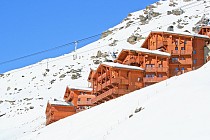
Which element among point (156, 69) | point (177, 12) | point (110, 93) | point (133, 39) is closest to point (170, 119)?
point (110, 93)

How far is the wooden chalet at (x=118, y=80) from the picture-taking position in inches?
2219

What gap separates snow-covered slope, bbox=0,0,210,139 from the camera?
259 feet

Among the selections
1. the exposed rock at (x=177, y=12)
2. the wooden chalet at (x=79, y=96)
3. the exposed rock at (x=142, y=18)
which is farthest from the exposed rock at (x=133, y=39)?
the wooden chalet at (x=79, y=96)

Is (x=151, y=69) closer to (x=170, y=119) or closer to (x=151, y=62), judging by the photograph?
(x=151, y=62)

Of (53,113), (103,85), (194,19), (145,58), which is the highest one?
(194,19)

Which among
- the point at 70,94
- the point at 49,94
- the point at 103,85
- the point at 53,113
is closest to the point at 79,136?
Result: the point at 103,85

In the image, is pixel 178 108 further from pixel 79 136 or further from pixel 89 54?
pixel 89 54

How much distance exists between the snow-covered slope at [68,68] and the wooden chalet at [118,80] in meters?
13.3

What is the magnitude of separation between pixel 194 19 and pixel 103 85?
246 feet

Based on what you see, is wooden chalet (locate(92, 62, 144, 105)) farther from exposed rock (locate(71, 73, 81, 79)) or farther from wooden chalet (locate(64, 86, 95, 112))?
exposed rock (locate(71, 73, 81, 79))

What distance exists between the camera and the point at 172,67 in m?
64.5

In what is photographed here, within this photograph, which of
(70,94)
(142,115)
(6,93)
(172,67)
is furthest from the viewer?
(6,93)

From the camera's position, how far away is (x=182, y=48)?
66562mm

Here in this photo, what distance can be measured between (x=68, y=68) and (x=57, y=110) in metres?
51.8
